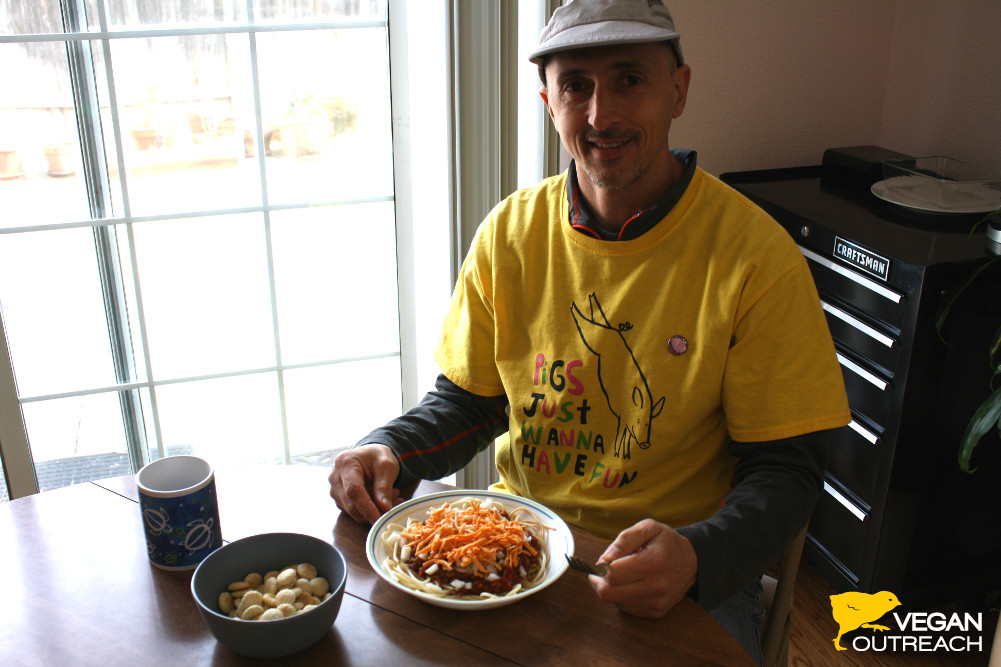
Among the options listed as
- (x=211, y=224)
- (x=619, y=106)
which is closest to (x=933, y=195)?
(x=619, y=106)

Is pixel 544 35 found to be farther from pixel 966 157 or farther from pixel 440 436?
pixel 966 157

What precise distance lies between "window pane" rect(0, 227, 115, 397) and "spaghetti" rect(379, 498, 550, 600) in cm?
141

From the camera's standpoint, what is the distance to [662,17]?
49.2 inches

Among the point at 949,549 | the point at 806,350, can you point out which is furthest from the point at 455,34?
the point at 949,549

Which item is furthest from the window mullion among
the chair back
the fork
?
the chair back

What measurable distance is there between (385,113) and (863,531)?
1584mm

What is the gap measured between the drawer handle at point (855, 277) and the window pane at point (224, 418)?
1.47 metres

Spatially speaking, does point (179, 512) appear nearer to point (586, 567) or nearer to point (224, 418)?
point (586, 567)

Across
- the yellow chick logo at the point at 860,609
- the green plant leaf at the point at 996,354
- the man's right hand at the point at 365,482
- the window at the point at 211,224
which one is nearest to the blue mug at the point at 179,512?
the man's right hand at the point at 365,482

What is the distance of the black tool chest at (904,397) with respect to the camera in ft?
5.68

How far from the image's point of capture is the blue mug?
101 centimetres

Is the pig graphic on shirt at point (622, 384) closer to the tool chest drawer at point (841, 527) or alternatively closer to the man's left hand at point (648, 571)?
the man's left hand at point (648, 571)

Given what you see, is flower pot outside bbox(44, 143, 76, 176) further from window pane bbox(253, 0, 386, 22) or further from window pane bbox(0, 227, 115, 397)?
window pane bbox(253, 0, 386, 22)

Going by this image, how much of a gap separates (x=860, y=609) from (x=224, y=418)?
1745mm
